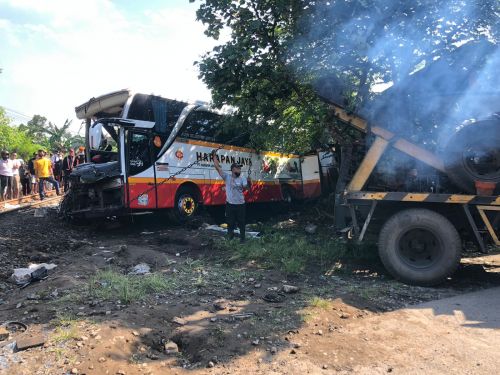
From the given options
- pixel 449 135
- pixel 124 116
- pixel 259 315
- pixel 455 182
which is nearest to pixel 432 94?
pixel 449 135

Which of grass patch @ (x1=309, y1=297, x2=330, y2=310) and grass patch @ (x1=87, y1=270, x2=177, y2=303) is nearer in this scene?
grass patch @ (x1=309, y1=297, x2=330, y2=310)

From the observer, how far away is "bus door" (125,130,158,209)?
8.70 meters

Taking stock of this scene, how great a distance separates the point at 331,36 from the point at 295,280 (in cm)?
404

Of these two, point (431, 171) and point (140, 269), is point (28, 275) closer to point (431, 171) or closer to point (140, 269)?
point (140, 269)

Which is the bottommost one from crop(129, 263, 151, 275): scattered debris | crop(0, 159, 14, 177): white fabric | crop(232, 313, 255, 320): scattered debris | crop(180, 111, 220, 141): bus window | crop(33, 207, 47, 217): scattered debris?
crop(232, 313, 255, 320): scattered debris

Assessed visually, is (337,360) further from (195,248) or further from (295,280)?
(195,248)

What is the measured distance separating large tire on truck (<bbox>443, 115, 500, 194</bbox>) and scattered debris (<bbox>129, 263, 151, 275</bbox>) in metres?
4.50

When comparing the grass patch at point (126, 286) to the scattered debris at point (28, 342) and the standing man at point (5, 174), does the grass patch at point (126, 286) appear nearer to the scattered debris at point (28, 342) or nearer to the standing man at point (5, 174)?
the scattered debris at point (28, 342)

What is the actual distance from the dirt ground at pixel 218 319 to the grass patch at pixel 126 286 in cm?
2

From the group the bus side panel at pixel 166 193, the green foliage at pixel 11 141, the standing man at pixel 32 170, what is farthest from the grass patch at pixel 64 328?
the green foliage at pixel 11 141

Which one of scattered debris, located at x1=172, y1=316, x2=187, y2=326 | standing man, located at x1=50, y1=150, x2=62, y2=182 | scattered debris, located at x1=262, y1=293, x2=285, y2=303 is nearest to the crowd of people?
standing man, located at x1=50, y1=150, x2=62, y2=182

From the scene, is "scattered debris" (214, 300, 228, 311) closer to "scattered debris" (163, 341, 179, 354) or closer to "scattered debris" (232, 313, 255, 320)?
"scattered debris" (232, 313, 255, 320)

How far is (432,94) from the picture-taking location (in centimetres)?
642

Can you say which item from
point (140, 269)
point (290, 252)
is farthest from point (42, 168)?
point (290, 252)
